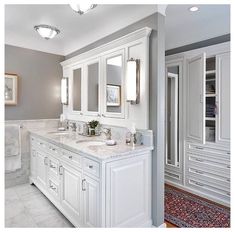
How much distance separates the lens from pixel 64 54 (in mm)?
3689

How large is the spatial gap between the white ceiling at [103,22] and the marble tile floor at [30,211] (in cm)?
244

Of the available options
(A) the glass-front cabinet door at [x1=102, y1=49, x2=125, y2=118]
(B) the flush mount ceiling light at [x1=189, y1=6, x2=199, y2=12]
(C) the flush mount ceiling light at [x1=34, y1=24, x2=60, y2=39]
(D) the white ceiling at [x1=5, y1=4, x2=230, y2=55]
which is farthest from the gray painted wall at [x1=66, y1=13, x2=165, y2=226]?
(C) the flush mount ceiling light at [x1=34, y1=24, x2=60, y2=39]

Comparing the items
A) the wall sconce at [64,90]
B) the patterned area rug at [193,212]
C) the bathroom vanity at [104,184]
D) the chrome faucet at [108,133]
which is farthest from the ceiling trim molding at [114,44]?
the patterned area rug at [193,212]

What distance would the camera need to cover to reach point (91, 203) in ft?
5.78

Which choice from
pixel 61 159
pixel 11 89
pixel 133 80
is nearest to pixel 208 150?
pixel 133 80

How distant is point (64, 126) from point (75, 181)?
1.76m

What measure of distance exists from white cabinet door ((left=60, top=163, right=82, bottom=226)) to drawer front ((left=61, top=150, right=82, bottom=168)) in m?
0.07

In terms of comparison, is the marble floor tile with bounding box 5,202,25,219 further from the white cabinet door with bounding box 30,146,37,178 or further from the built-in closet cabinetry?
the built-in closet cabinetry

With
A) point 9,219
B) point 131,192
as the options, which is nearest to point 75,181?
point 131,192

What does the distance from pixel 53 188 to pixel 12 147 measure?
1.14 metres

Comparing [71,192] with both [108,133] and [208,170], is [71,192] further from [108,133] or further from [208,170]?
[208,170]

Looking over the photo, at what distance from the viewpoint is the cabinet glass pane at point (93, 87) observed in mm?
2789

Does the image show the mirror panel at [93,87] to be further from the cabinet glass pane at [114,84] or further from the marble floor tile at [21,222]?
the marble floor tile at [21,222]

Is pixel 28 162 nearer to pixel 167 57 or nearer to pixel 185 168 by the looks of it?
pixel 185 168
